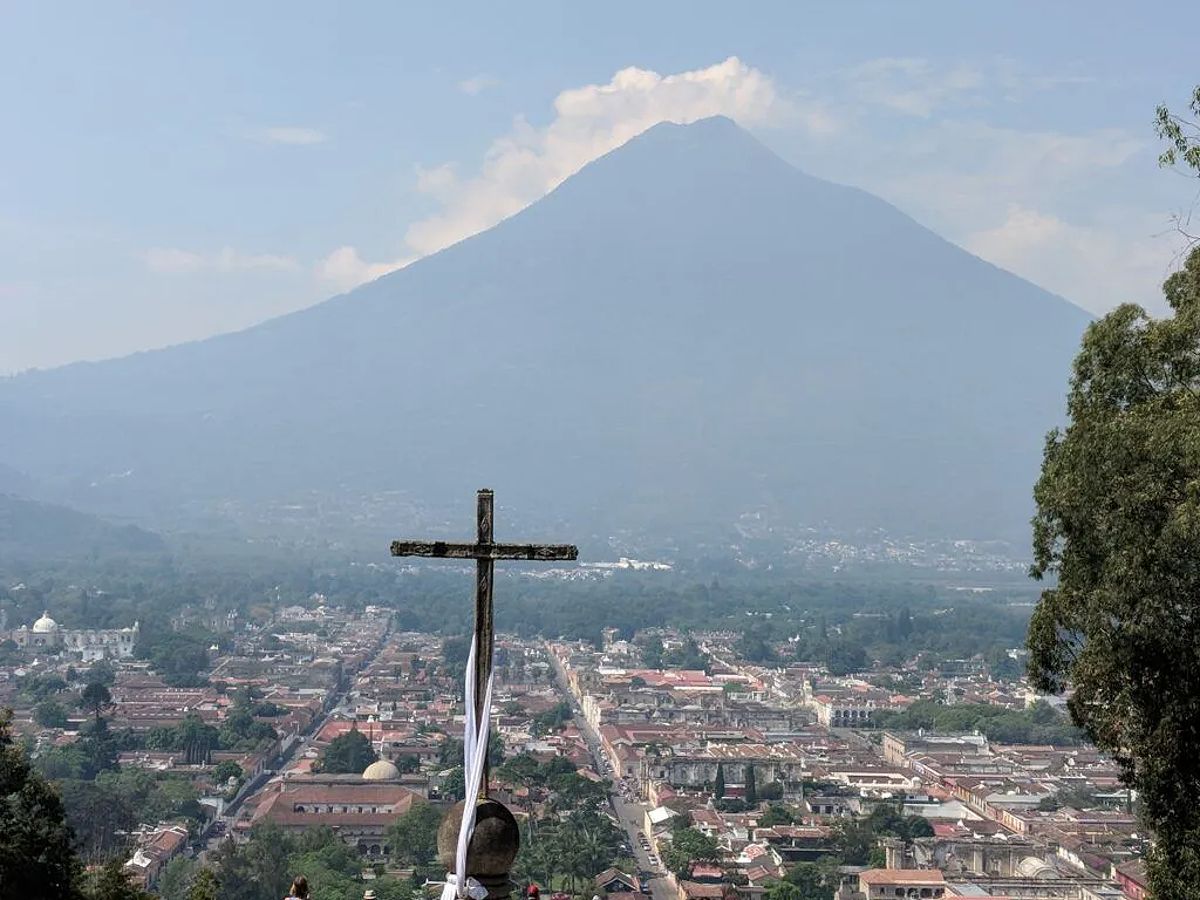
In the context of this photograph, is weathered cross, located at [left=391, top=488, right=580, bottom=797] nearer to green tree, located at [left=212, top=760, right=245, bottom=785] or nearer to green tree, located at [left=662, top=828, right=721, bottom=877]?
green tree, located at [left=662, top=828, right=721, bottom=877]

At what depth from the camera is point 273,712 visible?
159 ft

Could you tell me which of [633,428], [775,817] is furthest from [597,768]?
[633,428]

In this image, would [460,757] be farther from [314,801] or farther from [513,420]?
[513,420]

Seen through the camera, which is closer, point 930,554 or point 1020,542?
point 930,554

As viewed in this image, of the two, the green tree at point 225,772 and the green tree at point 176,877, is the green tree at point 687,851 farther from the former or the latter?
the green tree at point 225,772

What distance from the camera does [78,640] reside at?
7000cm

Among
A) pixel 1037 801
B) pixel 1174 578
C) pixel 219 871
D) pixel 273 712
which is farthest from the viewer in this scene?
pixel 273 712

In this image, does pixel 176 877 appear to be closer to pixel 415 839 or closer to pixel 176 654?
pixel 415 839

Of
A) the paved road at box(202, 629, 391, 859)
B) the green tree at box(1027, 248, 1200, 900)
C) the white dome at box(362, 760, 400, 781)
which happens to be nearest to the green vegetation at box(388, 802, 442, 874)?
the paved road at box(202, 629, 391, 859)

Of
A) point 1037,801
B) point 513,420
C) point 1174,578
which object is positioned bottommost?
point 1037,801

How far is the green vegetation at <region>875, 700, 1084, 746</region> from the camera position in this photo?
49.7 metres

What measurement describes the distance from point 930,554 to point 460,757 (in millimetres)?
103111

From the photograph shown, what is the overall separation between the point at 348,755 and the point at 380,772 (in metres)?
2.98

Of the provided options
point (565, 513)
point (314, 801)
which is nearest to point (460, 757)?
point (314, 801)
